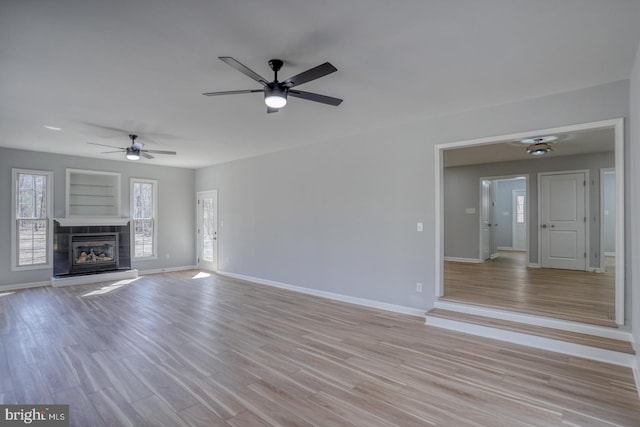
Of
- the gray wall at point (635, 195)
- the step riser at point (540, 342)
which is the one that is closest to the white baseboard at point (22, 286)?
the step riser at point (540, 342)

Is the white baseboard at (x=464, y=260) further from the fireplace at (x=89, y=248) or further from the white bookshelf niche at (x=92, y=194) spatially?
the white bookshelf niche at (x=92, y=194)

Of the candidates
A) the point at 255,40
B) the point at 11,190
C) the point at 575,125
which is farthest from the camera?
the point at 11,190

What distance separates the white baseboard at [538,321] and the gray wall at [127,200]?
6997 mm

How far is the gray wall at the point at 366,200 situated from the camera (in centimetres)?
375

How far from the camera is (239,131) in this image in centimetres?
499

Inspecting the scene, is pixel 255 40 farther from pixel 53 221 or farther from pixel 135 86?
pixel 53 221

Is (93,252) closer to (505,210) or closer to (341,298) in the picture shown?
(341,298)

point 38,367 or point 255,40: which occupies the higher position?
point 255,40

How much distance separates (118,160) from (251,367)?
6.66m

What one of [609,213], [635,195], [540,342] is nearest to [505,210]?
[609,213]

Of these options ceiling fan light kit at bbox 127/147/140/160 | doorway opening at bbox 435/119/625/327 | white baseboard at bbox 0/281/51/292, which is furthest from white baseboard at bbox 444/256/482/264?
white baseboard at bbox 0/281/51/292

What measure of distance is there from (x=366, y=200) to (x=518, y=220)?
350 inches

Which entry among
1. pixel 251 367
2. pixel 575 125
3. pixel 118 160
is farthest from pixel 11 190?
pixel 575 125

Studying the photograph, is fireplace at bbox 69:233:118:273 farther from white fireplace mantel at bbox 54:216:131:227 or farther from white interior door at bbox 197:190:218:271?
white interior door at bbox 197:190:218:271
